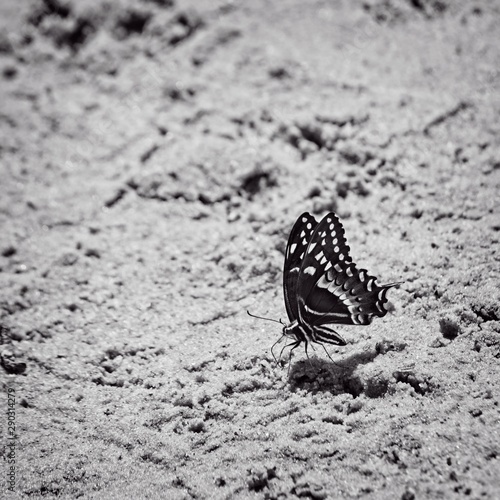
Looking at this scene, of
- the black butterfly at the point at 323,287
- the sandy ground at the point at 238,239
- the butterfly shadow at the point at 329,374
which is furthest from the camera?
the black butterfly at the point at 323,287

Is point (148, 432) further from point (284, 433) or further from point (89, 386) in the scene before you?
point (284, 433)

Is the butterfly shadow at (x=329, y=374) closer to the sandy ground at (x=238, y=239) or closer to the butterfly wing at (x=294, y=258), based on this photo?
the sandy ground at (x=238, y=239)

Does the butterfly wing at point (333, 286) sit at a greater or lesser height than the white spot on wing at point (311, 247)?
lesser

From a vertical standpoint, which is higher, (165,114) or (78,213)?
(165,114)

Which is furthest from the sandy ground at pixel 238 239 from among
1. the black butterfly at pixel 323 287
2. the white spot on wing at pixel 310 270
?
the white spot on wing at pixel 310 270

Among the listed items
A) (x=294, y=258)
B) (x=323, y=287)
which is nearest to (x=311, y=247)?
(x=294, y=258)

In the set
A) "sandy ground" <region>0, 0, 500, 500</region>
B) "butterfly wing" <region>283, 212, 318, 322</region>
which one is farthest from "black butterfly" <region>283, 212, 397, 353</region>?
"sandy ground" <region>0, 0, 500, 500</region>

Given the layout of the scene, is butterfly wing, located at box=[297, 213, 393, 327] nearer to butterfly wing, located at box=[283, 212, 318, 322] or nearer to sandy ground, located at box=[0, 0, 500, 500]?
butterfly wing, located at box=[283, 212, 318, 322]

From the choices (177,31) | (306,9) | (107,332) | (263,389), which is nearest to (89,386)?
(107,332)
